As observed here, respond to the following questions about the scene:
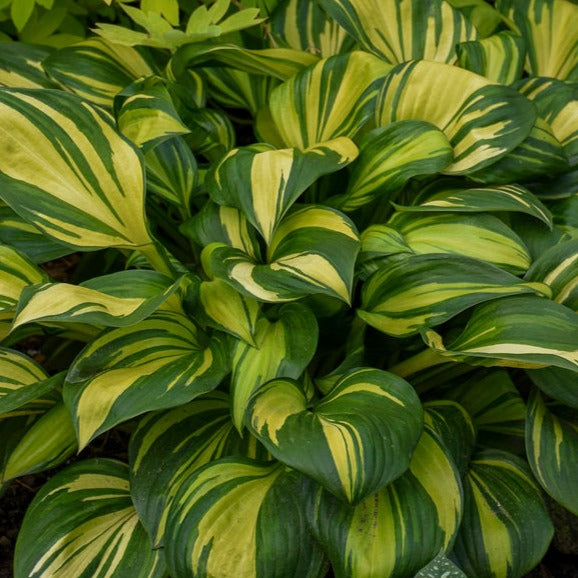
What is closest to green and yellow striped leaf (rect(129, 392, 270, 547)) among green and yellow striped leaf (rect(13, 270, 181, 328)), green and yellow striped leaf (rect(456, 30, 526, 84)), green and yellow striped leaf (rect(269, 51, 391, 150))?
green and yellow striped leaf (rect(13, 270, 181, 328))

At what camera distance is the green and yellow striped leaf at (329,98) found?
5.25 feet

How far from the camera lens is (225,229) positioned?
4.78 ft

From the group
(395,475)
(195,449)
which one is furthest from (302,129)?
(395,475)

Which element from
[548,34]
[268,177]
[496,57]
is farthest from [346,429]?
[548,34]

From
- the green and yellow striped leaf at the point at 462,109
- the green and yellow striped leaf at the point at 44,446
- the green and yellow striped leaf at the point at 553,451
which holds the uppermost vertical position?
the green and yellow striped leaf at the point at 462,109

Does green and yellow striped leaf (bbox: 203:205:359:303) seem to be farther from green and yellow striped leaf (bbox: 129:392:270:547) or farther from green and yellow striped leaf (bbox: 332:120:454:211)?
green and yellow striped leaf (bbox: 129:392:270:547)

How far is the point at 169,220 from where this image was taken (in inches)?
67.6

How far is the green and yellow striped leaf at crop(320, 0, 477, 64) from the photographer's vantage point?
1765 millimetres

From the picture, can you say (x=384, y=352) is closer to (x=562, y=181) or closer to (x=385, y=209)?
(x=385, y=209)

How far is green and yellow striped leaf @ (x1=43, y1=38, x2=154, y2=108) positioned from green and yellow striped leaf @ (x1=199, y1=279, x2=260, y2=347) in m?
0.54

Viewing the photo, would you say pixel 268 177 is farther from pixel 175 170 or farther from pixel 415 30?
pixel 415 30

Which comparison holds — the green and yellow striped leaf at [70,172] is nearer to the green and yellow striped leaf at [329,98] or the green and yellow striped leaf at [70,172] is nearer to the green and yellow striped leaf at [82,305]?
the green and yellow striped leaf at [82,305]

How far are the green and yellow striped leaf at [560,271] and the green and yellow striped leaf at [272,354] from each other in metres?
0.37

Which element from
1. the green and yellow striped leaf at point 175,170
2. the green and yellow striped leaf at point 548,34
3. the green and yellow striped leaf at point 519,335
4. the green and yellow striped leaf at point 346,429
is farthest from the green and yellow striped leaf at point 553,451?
the green and yellow striped leaf at point 548,34
